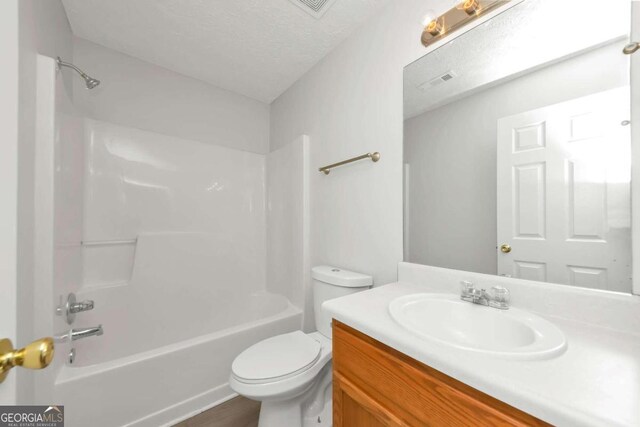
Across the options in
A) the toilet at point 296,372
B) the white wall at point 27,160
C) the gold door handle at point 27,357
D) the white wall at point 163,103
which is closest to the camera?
the gold door handle at point 27,357

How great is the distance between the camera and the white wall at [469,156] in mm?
711

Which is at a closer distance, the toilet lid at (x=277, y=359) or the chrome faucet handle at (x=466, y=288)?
the chrome faucet handle at (x=466, y=288)

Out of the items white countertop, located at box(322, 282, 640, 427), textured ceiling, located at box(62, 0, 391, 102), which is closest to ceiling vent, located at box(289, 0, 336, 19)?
textured ceiling, located at box(62, 0, 391, 102)

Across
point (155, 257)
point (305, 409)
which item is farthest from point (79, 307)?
point (305, 409)

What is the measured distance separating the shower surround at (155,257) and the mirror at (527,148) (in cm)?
93

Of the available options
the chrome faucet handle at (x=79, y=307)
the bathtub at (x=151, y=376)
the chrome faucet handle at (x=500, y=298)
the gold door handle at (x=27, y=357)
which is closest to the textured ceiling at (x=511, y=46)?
the chrome faucet handle at (x=500, y=298)

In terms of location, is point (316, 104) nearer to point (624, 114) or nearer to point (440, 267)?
point (440, 267)

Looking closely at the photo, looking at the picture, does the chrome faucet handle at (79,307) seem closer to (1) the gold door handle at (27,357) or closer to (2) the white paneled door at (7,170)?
(2) the white paneled door at (7,170)

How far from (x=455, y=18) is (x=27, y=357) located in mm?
1518

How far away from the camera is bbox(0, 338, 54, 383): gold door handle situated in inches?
13.6

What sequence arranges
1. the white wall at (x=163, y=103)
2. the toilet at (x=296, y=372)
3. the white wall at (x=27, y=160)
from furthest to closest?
the white wall at (x=163, y=103)
the toilet at (x=296, y=372)
the white wall at (x=27, y=160)

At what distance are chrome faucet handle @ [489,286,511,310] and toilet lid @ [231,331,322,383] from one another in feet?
2.52

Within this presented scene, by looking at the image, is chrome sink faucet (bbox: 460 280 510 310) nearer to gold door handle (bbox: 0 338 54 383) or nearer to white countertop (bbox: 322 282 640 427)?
white countertop (bbox: 322 282 640 427)

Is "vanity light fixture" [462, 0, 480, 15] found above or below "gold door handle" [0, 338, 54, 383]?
above
